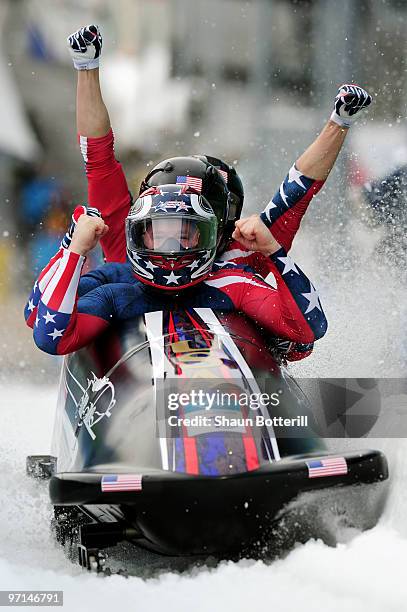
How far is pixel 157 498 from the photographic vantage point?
133 inches

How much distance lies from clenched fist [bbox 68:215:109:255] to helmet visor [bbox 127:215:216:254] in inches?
8.1

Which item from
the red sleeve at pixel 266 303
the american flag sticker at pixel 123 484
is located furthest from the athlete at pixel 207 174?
the american flag sticker at pixel 123 484

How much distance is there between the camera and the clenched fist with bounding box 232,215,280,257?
4082mm

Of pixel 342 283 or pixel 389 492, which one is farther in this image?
pixel 342 283

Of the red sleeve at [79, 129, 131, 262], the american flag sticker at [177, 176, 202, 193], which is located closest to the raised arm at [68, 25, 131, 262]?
the red sleeve at [79, 129, 131, 262]

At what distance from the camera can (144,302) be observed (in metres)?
4.36

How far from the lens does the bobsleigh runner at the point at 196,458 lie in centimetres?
342

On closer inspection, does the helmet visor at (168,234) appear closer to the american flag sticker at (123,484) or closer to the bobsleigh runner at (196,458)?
the bobsleigh runner at (196,458)

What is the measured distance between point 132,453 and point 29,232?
686cm

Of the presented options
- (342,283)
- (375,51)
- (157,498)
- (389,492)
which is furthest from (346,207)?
(157,498)

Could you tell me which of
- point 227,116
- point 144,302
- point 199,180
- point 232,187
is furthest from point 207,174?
point 227,116

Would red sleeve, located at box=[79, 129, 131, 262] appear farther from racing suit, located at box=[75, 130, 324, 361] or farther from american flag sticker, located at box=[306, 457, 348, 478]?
american flag sticker, located at box=[306, 457, 348, 478]

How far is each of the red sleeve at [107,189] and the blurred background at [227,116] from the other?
1287 mm

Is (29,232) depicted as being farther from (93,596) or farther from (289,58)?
(93,596)
